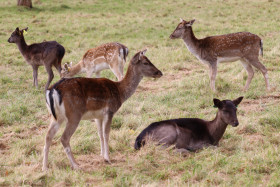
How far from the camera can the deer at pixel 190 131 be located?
231 inches

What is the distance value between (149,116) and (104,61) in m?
2.83

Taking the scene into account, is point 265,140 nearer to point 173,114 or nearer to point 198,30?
point 173,114

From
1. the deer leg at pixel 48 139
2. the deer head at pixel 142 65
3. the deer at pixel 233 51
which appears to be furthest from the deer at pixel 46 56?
the deer leg at pixel 48 139

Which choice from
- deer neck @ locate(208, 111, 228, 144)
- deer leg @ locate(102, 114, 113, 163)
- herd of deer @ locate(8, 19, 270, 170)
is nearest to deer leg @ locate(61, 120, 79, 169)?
herd of deer @ locate(8, 19, 270, 170)

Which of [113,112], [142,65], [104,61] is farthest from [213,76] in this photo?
[113,112]

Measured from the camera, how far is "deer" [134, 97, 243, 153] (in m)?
5.86

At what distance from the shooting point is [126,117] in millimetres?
7367

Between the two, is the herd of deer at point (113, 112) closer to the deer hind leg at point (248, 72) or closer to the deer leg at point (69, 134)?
the deer leg at point (69, 134)

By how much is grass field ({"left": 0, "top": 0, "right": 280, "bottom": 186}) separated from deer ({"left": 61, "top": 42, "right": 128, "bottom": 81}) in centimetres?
74

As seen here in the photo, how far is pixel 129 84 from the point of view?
6.24m

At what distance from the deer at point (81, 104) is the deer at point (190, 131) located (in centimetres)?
58

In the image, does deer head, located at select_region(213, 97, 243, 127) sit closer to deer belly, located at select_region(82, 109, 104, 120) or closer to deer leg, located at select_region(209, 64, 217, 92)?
deer belly, located at select_region(82, 109, 104, 120)

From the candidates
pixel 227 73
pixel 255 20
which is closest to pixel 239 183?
pixel 227 73

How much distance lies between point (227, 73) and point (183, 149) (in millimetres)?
5124
